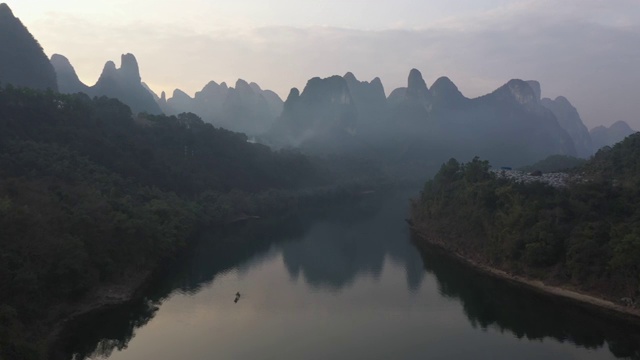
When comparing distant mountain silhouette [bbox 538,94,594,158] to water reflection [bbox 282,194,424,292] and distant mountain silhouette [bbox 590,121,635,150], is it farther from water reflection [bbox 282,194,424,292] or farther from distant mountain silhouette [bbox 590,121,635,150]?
water reflection [bbox 282,194,424,292]

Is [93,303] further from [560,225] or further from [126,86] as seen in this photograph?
[126,86]

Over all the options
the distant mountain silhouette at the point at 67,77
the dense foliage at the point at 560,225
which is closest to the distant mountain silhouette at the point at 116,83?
the distant mountain silhouette at the point at 67,77

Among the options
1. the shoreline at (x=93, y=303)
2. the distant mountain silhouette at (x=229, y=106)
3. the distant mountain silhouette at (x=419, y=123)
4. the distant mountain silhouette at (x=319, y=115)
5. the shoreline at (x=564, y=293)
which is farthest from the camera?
the distant mountain silhouette at (x=229, y=106)

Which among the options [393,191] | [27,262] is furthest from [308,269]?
[393,191]

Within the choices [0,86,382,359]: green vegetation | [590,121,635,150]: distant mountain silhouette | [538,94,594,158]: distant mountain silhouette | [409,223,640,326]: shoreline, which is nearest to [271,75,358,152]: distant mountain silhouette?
[0,86,382,359]: green vegetation

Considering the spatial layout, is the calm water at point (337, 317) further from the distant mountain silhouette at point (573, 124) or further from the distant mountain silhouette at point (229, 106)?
the distant mountain silhouette at point (573, 124)

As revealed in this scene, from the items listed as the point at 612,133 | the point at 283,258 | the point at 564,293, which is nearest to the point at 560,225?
the point at 564,293

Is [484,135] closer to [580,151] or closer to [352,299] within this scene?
[580,151]
